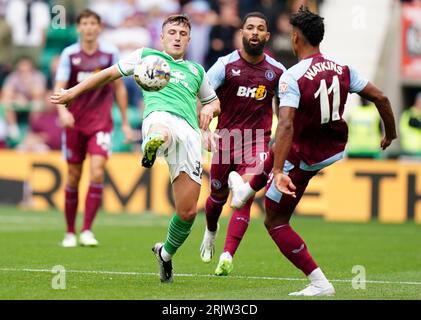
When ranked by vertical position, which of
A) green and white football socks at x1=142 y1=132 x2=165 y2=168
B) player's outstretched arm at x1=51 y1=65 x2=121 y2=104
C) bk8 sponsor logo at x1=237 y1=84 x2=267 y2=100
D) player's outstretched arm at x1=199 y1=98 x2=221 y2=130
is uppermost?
bk8 sponsor logo at x1=237 y1=84 x2=267 y2=100

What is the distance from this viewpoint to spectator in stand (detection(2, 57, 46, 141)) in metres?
24.0

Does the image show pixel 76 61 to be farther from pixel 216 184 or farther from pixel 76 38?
pixel 76 38

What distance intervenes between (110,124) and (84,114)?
395mm

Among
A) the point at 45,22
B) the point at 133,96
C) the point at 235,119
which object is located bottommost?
the point at 235,119

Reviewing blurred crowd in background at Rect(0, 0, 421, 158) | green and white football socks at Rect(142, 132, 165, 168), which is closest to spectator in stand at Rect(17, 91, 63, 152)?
blurred crowd in background at Rect(0, 0, 421, 158)

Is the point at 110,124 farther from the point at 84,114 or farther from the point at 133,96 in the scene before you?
the point at 133,96

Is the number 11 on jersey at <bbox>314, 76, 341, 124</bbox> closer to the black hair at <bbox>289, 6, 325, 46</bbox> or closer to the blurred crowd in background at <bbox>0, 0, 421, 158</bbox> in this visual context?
the black hair at <bbox>289, 6, 325, 46</bbox>

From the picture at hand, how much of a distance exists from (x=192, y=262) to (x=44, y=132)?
1144cm

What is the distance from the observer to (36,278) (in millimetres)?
10219

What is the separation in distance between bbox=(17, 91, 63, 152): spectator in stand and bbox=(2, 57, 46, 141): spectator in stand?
1.86ft

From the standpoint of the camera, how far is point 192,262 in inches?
487

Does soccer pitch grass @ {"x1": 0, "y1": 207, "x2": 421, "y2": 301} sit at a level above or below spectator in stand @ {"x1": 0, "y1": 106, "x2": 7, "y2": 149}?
below

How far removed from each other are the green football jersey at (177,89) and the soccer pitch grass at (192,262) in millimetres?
1585
